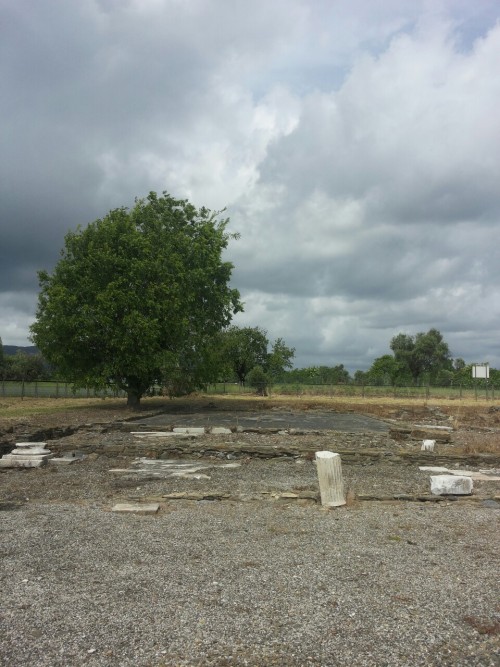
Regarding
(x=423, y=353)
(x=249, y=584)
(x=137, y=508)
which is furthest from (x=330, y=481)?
(x=423, y=353)

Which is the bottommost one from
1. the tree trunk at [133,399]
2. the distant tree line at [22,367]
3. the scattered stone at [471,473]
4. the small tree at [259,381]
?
the scattered stone at [471,473]

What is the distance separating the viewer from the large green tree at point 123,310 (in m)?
29.0

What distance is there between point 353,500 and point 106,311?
22.2m

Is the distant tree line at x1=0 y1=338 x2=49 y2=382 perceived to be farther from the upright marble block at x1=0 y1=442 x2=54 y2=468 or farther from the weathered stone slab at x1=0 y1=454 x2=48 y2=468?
the weathered stone slab at x1=0 y1=454 x2=48 y2=468

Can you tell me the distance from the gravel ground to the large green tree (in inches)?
807

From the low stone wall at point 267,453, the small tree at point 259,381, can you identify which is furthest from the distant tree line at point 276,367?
the low stone wall at point 267,453

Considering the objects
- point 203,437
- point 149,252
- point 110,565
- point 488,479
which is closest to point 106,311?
point 149,252

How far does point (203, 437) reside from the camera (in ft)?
58.7

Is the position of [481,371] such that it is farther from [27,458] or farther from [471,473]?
[27,458]

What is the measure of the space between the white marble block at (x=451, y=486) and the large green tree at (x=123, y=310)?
69.6ft

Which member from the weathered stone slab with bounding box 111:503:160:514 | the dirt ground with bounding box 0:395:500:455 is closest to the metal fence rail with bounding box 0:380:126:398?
the dirt ground with bounding box 0:395:500:455

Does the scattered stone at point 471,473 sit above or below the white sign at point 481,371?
below

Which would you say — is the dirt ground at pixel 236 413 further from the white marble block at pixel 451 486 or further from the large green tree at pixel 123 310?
the white marble block at pixel 451 486

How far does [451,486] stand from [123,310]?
23089 millimetres
